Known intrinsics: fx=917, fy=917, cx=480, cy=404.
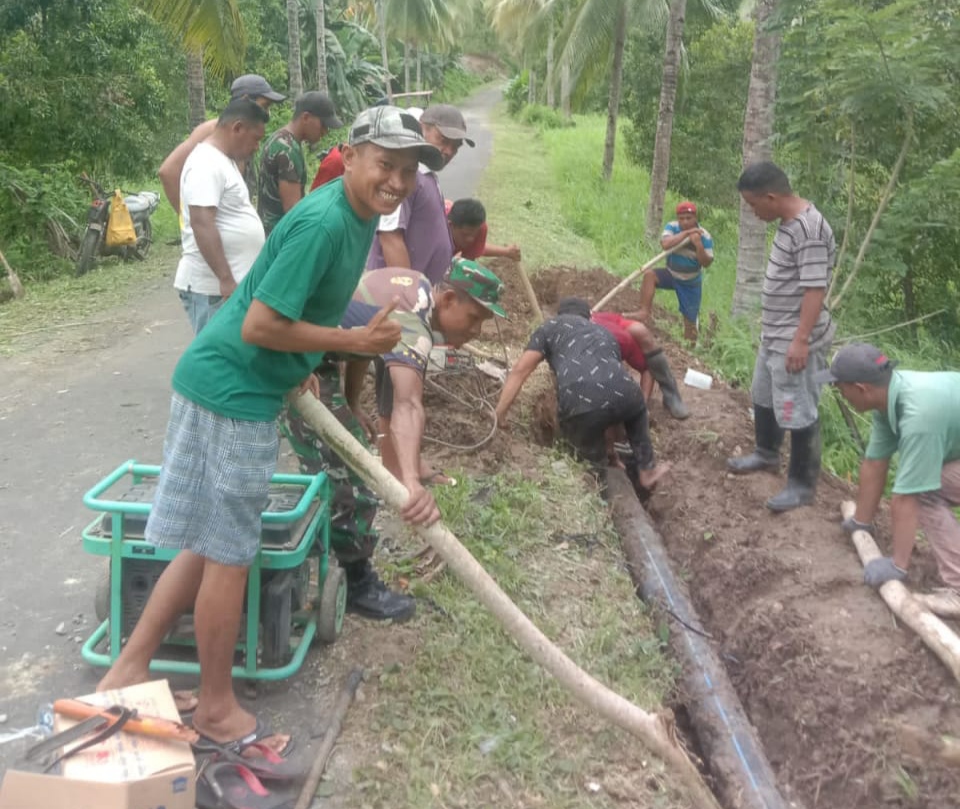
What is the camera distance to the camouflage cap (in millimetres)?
3666

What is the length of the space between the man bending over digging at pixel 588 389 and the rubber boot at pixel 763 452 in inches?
17.8

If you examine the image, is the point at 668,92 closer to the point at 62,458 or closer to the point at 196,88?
the point at 196,88

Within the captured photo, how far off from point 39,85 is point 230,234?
792cm

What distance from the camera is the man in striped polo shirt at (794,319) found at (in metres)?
4.76

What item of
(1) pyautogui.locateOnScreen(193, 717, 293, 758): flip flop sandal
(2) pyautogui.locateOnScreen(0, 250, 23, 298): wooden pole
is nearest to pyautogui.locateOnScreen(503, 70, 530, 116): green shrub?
(2) pyautogui.locateOnScreen(0, 250, 23, 298): wooden pole

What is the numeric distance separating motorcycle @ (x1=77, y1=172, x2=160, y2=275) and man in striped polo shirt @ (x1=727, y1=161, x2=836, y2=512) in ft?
28.4

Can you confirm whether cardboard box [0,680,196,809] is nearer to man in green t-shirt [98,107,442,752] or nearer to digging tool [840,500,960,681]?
man in green t-shirt [98,107,442,752]

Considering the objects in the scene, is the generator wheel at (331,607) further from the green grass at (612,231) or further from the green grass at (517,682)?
the green grass at (612,231)

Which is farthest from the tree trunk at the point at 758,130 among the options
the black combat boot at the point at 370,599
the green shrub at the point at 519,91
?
the green shrub at the point at 519,91

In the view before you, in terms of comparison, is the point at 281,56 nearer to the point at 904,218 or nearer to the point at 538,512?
the point at 904,218

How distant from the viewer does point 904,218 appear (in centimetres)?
775

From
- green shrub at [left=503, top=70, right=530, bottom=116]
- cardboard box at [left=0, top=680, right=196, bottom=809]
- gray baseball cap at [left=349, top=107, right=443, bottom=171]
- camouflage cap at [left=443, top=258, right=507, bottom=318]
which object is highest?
gray baseball cap at [left=349, top=107, right=443, bottom=171]

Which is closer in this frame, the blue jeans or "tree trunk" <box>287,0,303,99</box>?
the blue jeans

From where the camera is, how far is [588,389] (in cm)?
552
